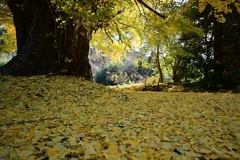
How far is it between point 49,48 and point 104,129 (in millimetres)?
4207

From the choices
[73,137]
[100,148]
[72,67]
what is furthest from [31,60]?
[100,148]

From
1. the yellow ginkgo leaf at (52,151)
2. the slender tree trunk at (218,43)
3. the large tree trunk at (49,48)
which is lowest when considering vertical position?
the yellow ginkgo leaf at (52,151)

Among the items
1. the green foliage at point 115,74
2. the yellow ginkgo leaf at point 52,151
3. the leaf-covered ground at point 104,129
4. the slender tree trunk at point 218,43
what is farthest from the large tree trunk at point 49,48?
the green foliage at point 115,74

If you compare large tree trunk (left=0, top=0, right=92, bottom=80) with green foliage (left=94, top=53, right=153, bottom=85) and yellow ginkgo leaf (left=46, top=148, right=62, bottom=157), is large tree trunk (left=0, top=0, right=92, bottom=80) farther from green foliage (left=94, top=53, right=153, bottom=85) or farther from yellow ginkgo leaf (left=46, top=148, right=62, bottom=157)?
green foliage (left=94, top=53, right=153, bottom=85)

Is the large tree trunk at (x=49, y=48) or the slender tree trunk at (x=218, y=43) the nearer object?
the large tree trunk at (x=49, y=48)

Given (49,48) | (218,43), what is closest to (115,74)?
(218,43)

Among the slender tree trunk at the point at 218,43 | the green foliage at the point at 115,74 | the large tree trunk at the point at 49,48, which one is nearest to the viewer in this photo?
the large tree trunk at the point at 49,48

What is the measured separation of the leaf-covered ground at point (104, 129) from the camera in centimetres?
190

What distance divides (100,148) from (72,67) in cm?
466

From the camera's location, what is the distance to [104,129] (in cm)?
261

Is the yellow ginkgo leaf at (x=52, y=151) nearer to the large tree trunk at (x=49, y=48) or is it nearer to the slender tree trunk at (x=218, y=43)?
the large tree trunk at (x=49, y=48)

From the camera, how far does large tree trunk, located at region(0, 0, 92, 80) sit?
583cm

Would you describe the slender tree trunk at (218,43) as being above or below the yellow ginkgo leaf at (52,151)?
above

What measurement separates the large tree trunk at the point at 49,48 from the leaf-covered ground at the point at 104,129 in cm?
137
